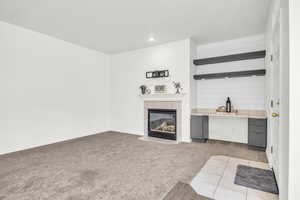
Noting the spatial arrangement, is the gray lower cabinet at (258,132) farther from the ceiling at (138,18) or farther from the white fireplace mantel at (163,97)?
the ceiling at (138,18)

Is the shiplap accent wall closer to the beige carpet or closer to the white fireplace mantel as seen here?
the white fireplace mantel

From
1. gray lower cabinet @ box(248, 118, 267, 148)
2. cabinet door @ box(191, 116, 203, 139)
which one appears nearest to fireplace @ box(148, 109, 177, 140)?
cabinet door @ box(191, 116, 203, 139)

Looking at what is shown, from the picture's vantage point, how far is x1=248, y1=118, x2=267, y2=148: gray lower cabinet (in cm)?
315

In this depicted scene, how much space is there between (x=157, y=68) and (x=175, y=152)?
247 centimetres

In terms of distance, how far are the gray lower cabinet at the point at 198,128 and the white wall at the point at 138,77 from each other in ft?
0.51

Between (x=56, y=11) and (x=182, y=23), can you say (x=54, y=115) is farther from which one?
(x=182, y=23)

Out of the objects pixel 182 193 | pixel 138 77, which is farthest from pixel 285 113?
pixel 138 77

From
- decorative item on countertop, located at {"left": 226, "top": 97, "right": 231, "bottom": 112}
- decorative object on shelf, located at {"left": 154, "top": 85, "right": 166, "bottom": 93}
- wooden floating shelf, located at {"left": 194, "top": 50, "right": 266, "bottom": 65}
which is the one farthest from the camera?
decorative object on shelf, located at {"left": 154, "top": 85, "right": 166, "bottom": 93}

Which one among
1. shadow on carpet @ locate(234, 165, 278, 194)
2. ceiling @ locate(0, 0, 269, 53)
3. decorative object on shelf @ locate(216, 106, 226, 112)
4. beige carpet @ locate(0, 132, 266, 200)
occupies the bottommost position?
beige carpet @ locate(0, 132, 266, 200)

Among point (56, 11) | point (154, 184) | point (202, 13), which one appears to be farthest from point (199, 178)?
point (56, 11)

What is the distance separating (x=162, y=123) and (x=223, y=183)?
2573 mm

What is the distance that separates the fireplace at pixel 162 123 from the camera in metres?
4.25
